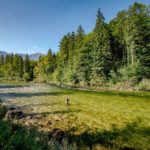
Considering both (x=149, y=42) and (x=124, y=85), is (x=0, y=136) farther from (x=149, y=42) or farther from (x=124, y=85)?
(x=149, y=42)

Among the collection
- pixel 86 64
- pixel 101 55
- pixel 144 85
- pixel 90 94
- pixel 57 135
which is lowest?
pixel 57 135

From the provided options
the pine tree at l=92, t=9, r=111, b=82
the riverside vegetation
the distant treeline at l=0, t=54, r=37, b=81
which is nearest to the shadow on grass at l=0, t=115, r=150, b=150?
the riverside vegetation

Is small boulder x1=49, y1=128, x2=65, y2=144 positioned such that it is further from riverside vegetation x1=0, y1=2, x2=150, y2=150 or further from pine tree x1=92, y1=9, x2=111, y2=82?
pine tree x1=92, y1=9, x2=111, y2=82

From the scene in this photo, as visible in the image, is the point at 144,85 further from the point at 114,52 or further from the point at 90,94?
the point at 114,52

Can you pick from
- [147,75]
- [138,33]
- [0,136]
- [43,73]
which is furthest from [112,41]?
[0,136]

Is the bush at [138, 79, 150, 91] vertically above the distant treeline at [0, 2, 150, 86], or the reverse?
the distant treeline at [0, 2, 150, 86]

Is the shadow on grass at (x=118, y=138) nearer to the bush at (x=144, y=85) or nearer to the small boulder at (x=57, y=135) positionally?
the small boulder at (x=57, y=135)

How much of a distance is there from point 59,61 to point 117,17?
94.5ft

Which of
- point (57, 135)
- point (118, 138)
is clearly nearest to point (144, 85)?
point (118, 138)

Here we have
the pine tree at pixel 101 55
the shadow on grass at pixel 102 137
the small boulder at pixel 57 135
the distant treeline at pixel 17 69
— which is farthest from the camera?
the distant treeline at pixel 17 69

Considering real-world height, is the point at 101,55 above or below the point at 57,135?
above

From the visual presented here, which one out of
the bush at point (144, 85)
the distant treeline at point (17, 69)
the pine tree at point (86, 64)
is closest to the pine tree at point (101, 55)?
the pine tree at point (86, 64)

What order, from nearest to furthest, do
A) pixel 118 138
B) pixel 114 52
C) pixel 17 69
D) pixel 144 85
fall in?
Answer: pixel 118 138 → pixel 144 85 → pixel 114 52 → pixel 17 69

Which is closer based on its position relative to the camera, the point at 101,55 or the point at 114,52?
the point at 101,55
